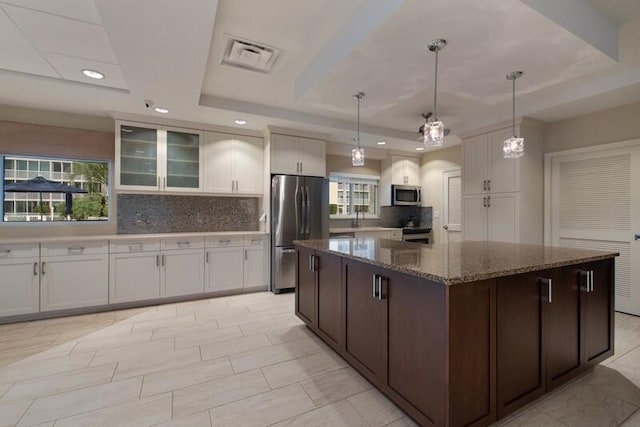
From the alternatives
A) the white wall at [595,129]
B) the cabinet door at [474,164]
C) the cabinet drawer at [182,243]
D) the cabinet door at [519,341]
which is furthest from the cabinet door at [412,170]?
the cabinet door at [519,341]

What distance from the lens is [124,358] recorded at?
2381 mm

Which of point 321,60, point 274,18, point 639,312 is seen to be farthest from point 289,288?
point 639,312

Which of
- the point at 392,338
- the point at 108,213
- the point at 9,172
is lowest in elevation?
the point at 392,338

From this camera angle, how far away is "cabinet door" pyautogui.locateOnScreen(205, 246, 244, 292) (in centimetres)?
397

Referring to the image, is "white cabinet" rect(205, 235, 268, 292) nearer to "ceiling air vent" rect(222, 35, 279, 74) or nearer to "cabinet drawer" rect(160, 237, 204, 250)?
"cabinet drawer" rect(160, 237, 204, 250)

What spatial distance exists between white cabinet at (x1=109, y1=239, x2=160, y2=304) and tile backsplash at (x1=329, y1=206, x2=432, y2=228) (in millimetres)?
3575

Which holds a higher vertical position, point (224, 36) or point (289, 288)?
point (224, 36)

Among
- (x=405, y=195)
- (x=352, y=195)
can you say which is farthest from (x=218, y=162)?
(x=405, y=195)

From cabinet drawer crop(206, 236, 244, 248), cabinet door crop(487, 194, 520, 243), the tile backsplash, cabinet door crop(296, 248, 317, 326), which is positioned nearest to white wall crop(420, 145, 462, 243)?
the tile backsplash

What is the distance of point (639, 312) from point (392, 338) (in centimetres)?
344

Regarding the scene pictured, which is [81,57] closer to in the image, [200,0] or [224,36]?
[224,36]

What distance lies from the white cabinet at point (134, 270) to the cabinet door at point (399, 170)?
13.6 ft

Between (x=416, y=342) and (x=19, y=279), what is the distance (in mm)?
4005

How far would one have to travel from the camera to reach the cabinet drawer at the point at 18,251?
3025 mm
